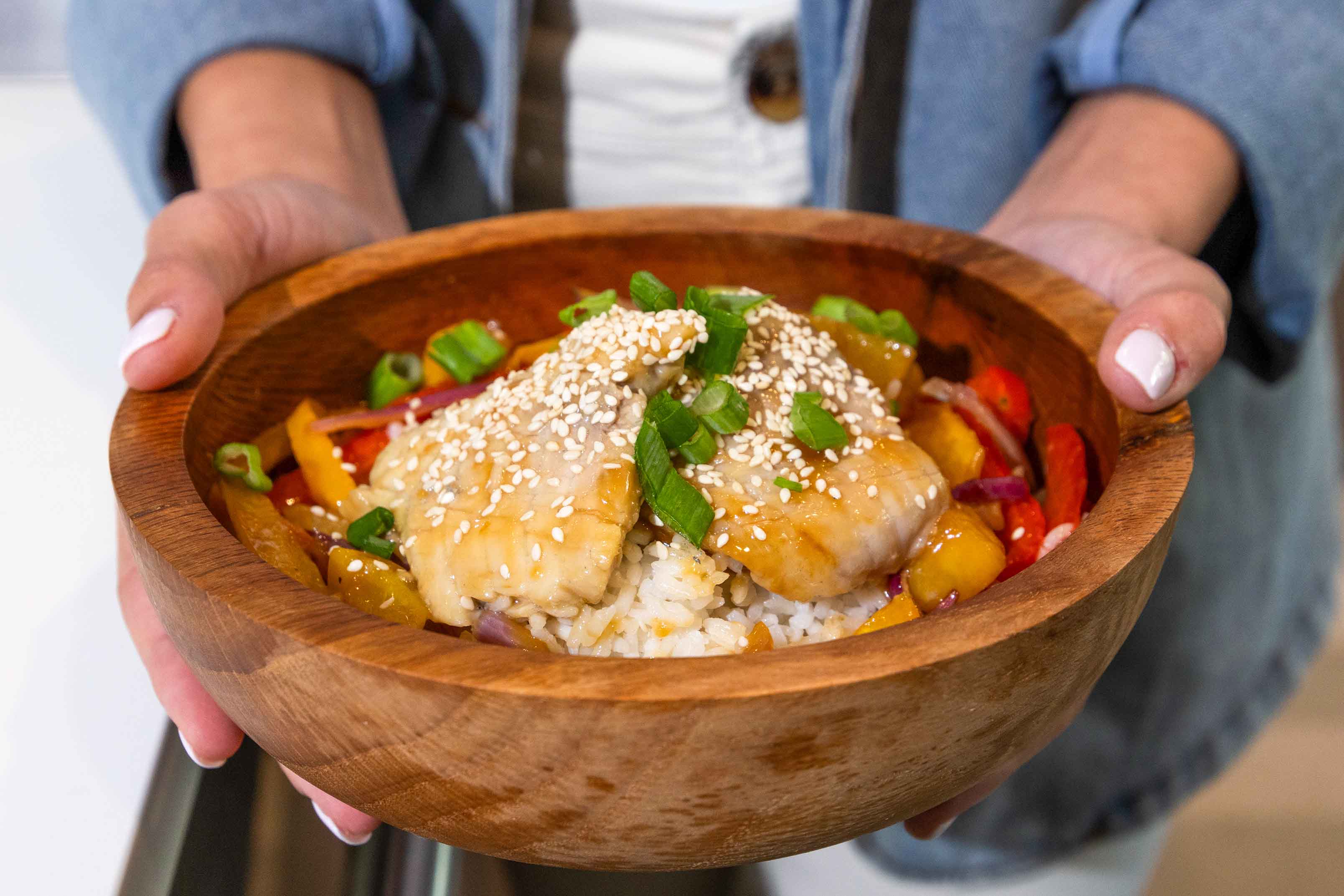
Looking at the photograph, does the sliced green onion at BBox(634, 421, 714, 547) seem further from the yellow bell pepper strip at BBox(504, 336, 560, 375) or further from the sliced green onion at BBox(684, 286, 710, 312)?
the yellow bell pepper strip at BBox(504, 336, 560, 375)

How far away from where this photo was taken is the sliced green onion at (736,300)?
1.45m

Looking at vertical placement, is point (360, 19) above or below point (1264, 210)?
above

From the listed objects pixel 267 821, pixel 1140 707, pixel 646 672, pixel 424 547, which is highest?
pixel 646 672

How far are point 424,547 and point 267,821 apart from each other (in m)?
0.51

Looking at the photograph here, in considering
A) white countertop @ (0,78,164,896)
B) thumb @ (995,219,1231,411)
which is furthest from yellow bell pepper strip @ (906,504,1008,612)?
white countertop @ (0,78,164,896)

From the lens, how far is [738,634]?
1258 millimetres

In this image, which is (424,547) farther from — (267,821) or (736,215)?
(736,215)

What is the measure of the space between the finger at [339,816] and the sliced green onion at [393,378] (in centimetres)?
58

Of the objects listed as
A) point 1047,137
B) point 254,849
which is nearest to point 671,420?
point 254,849

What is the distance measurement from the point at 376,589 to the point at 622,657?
0.36 m

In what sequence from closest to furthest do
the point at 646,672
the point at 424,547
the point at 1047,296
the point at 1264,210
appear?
the point at 646,672, the point at 424,547, the point at 1047,296, the point at 1264,210

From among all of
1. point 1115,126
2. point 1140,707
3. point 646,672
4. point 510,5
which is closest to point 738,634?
point 646,672

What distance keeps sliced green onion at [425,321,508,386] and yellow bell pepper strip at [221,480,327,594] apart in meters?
0.36

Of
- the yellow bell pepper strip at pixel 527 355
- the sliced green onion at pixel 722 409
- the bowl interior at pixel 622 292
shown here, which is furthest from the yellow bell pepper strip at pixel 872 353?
the yellow bell pepper strip at pixel 527 355
